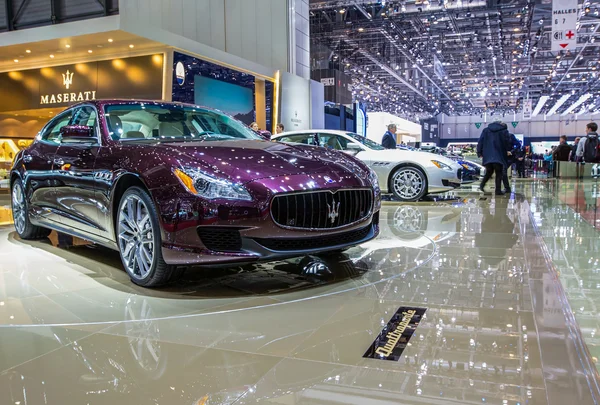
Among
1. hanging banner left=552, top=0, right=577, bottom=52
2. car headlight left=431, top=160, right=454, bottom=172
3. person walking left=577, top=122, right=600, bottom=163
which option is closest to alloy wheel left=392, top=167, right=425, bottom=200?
car headlight left=431, top=160, right=454, bottom=172

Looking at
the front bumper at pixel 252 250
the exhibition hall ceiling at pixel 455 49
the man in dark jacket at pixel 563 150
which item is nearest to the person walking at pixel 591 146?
the man in dark jacket at pixel 563 150

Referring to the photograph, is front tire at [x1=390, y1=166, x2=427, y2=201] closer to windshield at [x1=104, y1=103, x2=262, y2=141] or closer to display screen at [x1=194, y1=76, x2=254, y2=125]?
display screen at [x1=194, y1=76, x2=254, y2=125]

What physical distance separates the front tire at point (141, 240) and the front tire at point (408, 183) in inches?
246

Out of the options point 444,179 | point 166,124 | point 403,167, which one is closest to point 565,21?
point 444,179

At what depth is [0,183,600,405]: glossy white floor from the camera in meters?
2.11

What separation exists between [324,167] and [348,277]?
821mm

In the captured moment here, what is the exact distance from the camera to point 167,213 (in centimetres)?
334

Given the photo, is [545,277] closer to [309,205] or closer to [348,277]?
[348,277]

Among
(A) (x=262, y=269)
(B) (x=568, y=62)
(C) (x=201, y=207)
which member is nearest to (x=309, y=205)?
(C) (x=201, y=207)

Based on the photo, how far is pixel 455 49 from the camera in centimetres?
2625

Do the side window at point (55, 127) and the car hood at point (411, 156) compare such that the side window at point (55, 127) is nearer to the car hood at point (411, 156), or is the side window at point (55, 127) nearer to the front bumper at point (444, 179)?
the car hood at point (411, 156)

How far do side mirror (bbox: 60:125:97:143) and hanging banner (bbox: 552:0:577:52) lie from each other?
45.0ft

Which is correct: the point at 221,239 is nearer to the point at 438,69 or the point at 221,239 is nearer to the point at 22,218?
the point at 22,218

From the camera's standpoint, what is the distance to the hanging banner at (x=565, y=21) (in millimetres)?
14312
